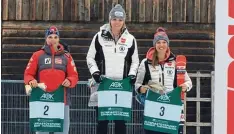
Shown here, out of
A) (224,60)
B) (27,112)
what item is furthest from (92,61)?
(224,60)

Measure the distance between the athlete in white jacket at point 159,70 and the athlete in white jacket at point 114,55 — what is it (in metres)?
0.12

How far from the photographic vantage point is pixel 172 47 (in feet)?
41.1

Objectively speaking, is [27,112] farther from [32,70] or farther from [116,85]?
[116,85]

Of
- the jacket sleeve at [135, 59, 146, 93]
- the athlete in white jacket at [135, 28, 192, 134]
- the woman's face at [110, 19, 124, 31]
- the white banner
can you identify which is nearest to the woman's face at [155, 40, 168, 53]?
the athlete in white jacket at [135, 28, 192, 134]

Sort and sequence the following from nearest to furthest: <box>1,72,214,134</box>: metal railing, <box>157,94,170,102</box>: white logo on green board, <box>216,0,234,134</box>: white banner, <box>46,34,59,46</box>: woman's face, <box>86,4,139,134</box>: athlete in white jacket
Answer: <box>216,0,234,134</box>: white banner, <box>157,94,170,102</box>: white logo on green board, <box>86,4,139,134</box>: athlete in white jacket, <box>46,34,59,46</box>: woman's face, <box>1,72,214,134</box>: metal railing

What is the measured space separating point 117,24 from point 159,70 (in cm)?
80

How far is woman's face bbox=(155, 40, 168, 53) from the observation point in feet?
26.0

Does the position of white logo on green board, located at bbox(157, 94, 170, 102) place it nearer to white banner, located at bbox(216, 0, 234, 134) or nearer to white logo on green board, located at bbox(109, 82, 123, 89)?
white logo on green board, located at bbox(109, 82, 123, 89)

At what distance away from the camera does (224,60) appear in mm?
5445

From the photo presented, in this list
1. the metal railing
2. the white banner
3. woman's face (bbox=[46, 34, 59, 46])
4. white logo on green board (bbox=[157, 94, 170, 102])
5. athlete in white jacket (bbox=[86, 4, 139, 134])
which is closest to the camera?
the white banner

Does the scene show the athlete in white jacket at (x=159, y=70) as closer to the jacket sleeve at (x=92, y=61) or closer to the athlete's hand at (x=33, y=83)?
the jacket sleeve at (x=92, y=61)

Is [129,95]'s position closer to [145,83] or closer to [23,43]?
[145,83]

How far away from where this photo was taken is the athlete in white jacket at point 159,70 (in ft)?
25.9

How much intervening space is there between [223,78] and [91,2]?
7.23 m
